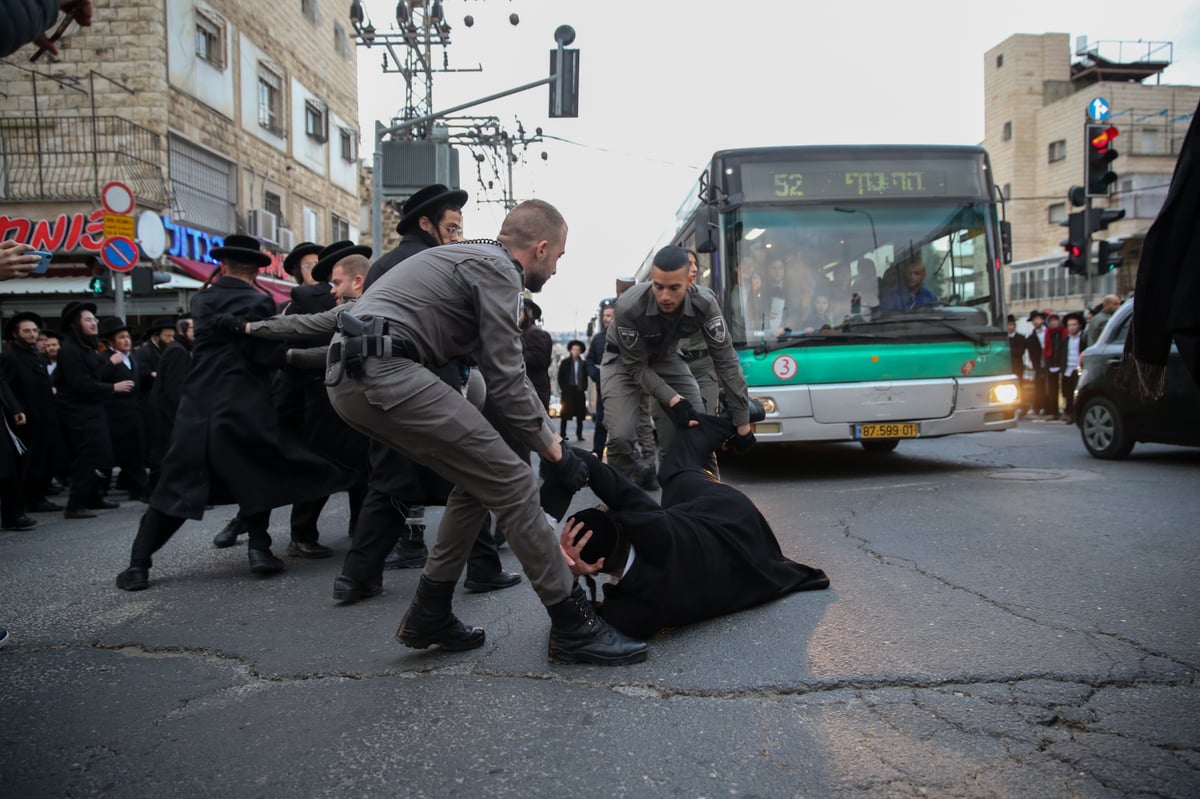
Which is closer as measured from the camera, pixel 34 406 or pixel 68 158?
pixel 34 406

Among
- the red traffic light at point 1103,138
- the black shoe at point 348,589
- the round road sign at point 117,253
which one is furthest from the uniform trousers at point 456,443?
A: the red traffic light at point 1103,138

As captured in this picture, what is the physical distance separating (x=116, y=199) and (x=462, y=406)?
943 cm

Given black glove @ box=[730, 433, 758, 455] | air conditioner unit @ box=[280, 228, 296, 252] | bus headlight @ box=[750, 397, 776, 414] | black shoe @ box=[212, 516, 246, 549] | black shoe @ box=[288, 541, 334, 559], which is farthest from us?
air conditioner unit @ box=[280, 228, 296, 252]

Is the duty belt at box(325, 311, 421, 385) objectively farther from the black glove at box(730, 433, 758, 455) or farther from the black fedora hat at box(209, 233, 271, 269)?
the black glove at box(730, 433, 758, 455)

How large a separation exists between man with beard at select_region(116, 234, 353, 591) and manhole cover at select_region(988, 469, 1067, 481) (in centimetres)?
584

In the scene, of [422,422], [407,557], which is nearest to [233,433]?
[407,557]

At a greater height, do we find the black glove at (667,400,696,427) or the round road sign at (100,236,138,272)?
the round road sign at (100,236,138,272)

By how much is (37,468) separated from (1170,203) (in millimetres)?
8864

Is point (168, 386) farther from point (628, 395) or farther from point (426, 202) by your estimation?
point (426, 202)

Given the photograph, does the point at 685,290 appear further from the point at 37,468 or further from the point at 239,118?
the point at 239,118

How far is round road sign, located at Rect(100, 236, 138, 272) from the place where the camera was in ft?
34.7

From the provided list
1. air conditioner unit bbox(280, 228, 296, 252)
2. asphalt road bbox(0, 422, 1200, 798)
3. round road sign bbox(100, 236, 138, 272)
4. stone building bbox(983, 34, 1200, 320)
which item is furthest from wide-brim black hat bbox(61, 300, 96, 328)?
stone building bbox(983, 34, 1200, 320)

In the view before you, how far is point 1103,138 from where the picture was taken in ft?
44.9

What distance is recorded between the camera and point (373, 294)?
3277 mm
